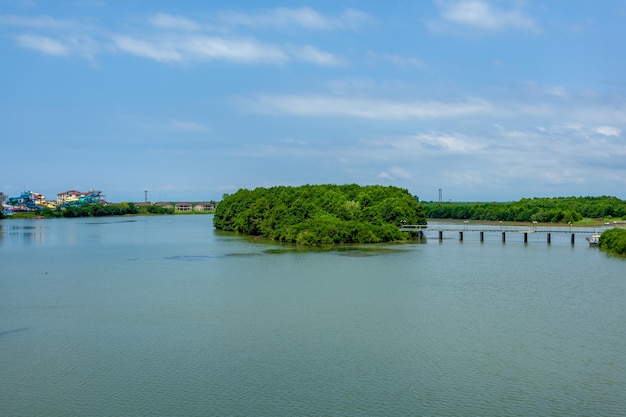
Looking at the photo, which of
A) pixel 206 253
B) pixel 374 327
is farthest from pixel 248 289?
pixel 206 253

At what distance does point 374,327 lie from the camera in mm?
22734

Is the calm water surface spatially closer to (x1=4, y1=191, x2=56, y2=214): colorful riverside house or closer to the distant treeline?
the distant treeline

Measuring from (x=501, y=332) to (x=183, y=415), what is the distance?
12.2 m

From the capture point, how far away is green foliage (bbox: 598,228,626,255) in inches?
1786

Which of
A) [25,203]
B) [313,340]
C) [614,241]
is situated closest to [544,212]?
[614,241]

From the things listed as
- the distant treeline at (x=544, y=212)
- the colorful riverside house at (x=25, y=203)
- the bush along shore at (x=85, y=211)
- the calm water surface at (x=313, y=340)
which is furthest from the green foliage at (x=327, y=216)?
the colorful riverside house at (x=25, y=203)

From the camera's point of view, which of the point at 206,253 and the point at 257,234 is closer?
the point at 206,253

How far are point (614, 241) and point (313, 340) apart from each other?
35.6 metres

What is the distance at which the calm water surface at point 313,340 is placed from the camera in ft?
50.7

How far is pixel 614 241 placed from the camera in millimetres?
47500

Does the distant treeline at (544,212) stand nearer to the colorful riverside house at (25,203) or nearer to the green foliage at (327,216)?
the green foliage at (327,216)

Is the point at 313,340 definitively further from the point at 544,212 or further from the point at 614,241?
the point at 544,212

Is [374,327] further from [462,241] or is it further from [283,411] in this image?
[462,241]

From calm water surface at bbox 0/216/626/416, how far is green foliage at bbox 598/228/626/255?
7.02 meters
